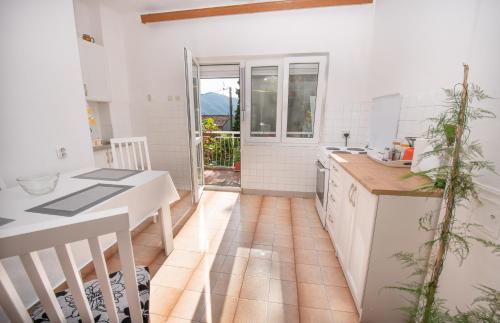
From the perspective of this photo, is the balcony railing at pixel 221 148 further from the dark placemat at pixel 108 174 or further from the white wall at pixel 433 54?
the dark placemat at pixel 108 174

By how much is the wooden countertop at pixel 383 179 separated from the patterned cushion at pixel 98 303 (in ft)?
4.30

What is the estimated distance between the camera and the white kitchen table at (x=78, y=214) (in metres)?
0.90

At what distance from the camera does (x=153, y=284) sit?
1.62 metres

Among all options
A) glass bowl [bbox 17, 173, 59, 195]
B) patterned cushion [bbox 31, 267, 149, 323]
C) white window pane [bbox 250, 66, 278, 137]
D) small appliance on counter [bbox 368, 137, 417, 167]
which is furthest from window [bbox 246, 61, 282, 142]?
patterned cushion [bbox 31, 267, 149, 323]

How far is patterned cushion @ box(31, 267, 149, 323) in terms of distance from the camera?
84 cm

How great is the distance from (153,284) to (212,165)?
3.52 metres

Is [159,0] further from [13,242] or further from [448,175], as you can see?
[448,175]

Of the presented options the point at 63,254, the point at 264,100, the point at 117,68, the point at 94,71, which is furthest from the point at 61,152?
the point at 264,100

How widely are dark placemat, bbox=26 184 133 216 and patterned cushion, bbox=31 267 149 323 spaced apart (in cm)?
38

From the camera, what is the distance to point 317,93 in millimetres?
2975

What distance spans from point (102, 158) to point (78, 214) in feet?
6.41

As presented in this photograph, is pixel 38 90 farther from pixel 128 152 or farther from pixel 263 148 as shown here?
pixel 263 148

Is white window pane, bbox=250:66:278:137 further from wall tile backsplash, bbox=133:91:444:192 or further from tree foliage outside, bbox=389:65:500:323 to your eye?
tree foliage outside, bbox=389:65:500:323

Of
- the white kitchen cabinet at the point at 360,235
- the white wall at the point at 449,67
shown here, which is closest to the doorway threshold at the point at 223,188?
the white kitchen cabinet at the point at 360,235
